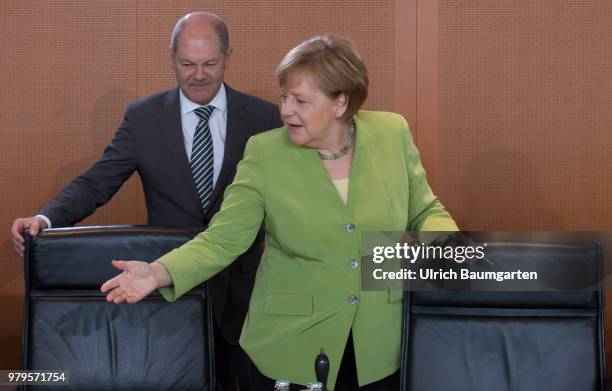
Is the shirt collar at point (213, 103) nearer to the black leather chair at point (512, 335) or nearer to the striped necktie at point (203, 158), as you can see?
the striped necktie at point (203, 158)

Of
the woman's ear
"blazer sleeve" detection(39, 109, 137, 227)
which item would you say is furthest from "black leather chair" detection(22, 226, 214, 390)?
"blazer sleeve" detection(39, 109, 137, 227)

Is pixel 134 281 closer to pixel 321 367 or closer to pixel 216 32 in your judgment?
pixel 321 367

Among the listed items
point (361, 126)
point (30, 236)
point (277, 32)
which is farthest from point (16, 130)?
point (361, 126)

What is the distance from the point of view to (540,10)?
4.30 meters

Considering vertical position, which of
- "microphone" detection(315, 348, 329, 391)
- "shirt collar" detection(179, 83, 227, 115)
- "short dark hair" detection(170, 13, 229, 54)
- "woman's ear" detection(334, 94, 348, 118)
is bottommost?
"microphone" detection(315, 348, 329, 391)

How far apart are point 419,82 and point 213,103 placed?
4.41 feet

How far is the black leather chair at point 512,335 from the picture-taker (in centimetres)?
227

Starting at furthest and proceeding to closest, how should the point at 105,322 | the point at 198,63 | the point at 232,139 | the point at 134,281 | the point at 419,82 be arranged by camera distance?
the point at 419,82 → the point at 232,139 → the point at 198,63 → the point at 105,322 → the point at 134,281

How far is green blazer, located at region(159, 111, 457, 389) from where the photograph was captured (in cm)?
233

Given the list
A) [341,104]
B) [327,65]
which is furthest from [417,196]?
[327,65]

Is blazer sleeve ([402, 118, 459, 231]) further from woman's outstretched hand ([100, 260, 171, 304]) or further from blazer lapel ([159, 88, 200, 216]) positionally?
blazer lapel ([159, 88, 200, 216])

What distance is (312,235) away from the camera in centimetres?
233

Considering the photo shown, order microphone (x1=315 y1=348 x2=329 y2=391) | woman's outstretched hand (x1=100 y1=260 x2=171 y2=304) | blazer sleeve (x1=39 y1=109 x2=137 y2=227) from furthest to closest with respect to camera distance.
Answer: blazer sleeve (x1=39 y1=109 x2=137 y2=227) < woman's outstretched hand (x1=100 y1=260 x2=171 y2=304) < microphone (x1=315 y1=348 x2=329 y2=391)

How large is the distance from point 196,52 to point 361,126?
93 cm
